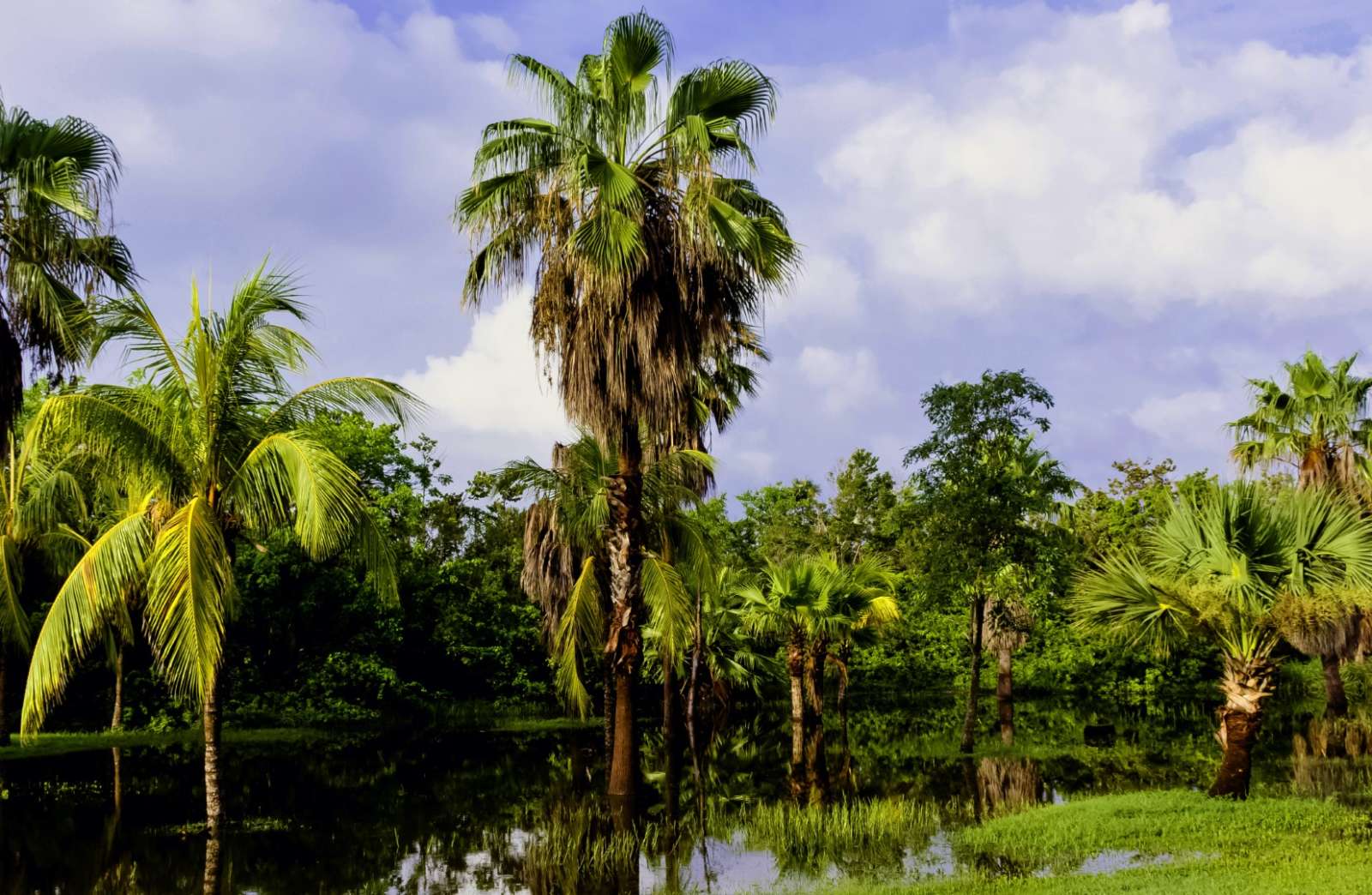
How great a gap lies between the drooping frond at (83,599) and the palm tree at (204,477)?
→ 2 centimetres

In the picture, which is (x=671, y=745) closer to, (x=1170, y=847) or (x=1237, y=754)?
(x=1237, y=754)

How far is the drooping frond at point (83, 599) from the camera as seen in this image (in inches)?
497

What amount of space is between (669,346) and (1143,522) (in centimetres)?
3378

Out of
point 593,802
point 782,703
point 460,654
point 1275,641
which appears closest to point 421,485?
point 460,654

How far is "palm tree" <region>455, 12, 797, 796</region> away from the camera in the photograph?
16875mm

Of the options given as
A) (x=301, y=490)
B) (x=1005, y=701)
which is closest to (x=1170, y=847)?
(x=301, y=490)

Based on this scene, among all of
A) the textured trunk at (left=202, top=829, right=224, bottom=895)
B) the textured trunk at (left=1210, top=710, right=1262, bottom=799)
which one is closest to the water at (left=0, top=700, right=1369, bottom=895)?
the textured trunk at (left=202, top=829, right=224, bottom=895)

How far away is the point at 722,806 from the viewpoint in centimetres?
1770

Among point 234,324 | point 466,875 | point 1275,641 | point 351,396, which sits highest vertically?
point 234,324

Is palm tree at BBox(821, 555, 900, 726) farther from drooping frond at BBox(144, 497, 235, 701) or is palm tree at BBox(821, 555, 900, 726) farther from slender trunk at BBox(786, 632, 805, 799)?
drooping frond at BBox(144, 497, 235, 701)

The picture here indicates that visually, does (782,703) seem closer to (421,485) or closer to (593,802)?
(421,485)

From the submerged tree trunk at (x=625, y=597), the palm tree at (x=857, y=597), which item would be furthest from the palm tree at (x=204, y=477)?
the palm tree at (x=857, y=597)

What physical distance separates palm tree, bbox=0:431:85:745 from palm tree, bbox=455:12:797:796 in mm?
11162

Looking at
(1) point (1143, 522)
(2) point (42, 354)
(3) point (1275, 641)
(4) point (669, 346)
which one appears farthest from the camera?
(1) point (1143, 522)
